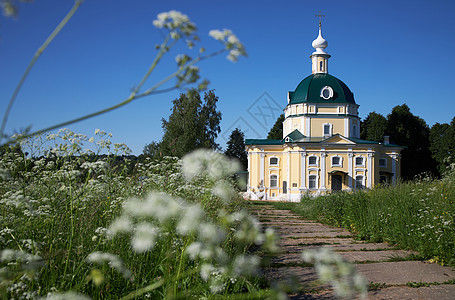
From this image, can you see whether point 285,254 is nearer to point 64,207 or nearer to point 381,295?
point 381,295

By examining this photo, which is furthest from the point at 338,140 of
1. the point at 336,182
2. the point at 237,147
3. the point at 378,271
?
the point at 378,271

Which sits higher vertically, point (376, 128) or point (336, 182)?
point (376, 128)

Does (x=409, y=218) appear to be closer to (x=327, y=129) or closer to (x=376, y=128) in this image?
(x=327, y=129)

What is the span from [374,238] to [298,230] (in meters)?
2.36

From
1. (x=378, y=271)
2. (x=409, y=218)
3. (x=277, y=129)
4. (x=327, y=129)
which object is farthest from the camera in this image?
(x=277, y=129)

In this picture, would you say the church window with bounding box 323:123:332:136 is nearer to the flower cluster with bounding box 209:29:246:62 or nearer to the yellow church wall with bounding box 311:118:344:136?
the yellow church wall with bounding box 311:118:344:136

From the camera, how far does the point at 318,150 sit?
2952 centimetres

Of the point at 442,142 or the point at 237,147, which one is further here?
the point at 237,147

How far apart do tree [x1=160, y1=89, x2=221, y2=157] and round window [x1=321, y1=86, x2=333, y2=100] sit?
981 centimetres

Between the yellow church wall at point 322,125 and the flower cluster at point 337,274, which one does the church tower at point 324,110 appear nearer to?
the yellow church wall at point 322,125

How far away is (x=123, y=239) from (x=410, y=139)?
44.5 m

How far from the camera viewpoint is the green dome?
31.3m

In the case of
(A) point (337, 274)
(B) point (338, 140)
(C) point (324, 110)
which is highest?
(C) point (324, 110)

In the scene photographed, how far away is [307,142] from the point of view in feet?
96.0
